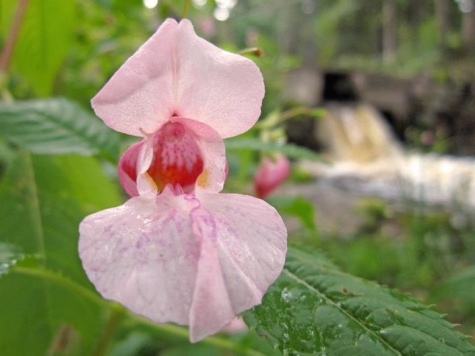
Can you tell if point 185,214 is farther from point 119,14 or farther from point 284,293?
point 119,14

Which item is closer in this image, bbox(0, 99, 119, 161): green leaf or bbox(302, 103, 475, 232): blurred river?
bbox(0, 99, 119, 161): green leaf

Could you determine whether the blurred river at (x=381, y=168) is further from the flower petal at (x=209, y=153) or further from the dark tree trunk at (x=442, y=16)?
the dark tree trunk at (x=442, y=16)

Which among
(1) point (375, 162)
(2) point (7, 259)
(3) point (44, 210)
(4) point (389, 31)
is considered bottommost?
(1) point (375, 162)

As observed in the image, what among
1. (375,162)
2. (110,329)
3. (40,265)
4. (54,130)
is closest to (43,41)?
(54,130)

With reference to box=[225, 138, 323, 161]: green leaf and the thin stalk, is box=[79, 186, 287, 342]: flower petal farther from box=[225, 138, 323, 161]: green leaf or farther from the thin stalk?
the thin stalk

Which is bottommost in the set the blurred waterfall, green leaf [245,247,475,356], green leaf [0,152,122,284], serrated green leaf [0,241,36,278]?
the blurred waterfall

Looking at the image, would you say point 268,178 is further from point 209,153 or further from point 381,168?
point 381,168

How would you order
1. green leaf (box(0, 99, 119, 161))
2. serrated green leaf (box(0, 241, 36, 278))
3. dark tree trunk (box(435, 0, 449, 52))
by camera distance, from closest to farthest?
1. serrated green leaf (box(0, 241, 36, 278))
2. green leaf (box(0, 99, 119, 161))
3. dark tree trunk (box(435, 0, 449, 52))

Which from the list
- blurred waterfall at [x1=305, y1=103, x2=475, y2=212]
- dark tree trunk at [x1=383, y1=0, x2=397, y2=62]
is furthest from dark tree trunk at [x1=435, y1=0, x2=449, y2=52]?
blurred waterfall at [x1=305, y1=103, x2=475, y2=212]
